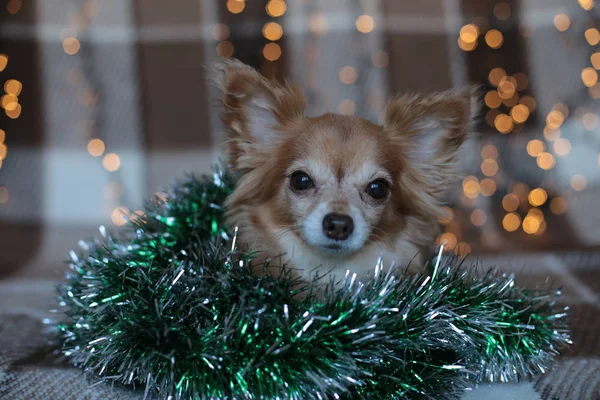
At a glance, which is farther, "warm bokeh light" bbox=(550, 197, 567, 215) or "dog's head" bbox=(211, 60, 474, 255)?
"warm bokeh light" bbox=(550, 197, 567, 215)

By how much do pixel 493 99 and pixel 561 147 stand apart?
31 centimetres

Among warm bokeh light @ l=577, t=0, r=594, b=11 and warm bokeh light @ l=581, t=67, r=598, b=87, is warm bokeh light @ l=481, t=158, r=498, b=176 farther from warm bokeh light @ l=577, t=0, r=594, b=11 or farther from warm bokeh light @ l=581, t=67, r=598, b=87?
warm bokeh light @ l=577, t=0, r=594, b=11

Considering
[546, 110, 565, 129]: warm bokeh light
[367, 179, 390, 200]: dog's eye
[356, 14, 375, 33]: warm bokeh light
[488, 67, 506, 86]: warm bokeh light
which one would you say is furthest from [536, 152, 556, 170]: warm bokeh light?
[367, 179, 390, 200]: dog's eye

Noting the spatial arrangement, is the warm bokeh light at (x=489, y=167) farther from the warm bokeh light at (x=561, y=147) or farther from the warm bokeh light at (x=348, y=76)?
the warm bokeh light at (x=348, y=76)

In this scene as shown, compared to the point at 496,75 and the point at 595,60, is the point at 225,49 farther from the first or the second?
the point at 595,60

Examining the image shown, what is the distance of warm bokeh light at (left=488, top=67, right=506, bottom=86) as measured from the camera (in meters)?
2.33

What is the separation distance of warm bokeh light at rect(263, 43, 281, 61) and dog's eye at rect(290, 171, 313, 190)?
127cm

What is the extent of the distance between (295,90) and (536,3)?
5.03 feet

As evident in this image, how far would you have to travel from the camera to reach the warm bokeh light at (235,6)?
234 cm

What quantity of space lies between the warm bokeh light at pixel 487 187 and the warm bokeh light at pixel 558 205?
0.71ft

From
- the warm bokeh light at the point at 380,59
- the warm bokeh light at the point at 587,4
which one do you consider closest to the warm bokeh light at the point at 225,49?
the warm bokeh light at the point at 380,59

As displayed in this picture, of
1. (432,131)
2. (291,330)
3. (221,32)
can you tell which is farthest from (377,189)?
(221,32)

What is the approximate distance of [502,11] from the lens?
2346 mm

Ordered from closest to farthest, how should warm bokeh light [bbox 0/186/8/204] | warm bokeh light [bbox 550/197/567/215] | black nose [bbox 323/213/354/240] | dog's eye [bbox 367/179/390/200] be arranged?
black nose [bbox 323/213/354/240] → dog's eye [bbox 367/179/390/200] → warm bokeh light [bbox 0/186/8/204] → warm bokeh light [bbox 550/197/567/215]
